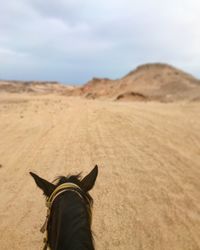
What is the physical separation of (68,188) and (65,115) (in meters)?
10.7

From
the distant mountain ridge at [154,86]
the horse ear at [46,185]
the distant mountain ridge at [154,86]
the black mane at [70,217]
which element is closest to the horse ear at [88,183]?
the black mane at [70,217]

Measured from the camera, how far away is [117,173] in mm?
7262

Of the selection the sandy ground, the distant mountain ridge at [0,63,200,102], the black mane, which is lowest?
the distant mountain ridge at [0,63,200,102]

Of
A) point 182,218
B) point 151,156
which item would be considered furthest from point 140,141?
point 182,218

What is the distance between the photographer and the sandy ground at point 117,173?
5.28 m

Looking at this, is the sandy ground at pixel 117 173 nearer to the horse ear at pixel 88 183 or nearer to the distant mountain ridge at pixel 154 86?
the horse ear at pixel 88 183

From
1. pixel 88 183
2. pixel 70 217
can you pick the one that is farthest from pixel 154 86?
pixel 70 217

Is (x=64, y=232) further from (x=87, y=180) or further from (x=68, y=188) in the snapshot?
(x=87, y=180)

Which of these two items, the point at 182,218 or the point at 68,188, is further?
the point at 182,218

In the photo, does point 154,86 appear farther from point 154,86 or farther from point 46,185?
point 46,185

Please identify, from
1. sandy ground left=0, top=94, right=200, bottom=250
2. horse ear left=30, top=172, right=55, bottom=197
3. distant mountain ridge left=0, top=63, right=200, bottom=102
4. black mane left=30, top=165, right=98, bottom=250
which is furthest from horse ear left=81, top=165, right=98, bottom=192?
distant mountain ridge left=0, top=63, right=200, bottom=102

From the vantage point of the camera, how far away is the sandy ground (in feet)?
17.3

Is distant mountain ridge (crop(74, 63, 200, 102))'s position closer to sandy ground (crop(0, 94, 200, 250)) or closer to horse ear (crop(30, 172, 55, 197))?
sandy ground (crop(0, 94, 200, 250))

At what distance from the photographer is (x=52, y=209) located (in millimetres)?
2896
